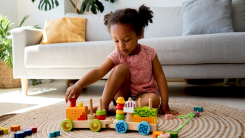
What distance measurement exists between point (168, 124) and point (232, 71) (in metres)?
0.81

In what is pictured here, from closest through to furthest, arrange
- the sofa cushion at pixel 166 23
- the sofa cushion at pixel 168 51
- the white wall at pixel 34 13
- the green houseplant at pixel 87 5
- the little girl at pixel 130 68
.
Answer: the little girl at pixel 130 68 < the sofa cushion at pixel 168 51 < the sofa cushion at pixel 166 23 < the green houseplant at pixel 87 5 < the white wall at pixel 34 13

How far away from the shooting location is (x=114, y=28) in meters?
0.97

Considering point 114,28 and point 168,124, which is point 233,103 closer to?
point 168,124

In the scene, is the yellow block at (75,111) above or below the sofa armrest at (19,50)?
below

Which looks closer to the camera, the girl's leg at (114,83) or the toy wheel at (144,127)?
the toy wheel at (144,127)

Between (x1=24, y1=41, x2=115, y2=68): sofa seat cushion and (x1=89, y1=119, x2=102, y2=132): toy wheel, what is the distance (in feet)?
2.91

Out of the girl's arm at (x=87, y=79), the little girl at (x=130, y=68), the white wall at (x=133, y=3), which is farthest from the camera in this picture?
the white wall at (x=133, y=3)

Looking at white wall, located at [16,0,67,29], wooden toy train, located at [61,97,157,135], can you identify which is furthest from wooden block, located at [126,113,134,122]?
white wall, located at [16,0,67,29]

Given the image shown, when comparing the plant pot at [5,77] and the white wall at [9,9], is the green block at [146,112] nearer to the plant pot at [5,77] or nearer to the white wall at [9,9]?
the plant pot at [5,77]

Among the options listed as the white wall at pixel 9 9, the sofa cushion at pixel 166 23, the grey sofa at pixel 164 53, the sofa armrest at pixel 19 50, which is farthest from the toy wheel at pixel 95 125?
the white wall at pixel 9 9

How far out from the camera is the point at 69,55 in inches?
69.0

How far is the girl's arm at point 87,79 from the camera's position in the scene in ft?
2.82

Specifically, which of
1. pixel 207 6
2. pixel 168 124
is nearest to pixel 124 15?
pixel 168 124

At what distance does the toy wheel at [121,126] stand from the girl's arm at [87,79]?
0.21 meters
